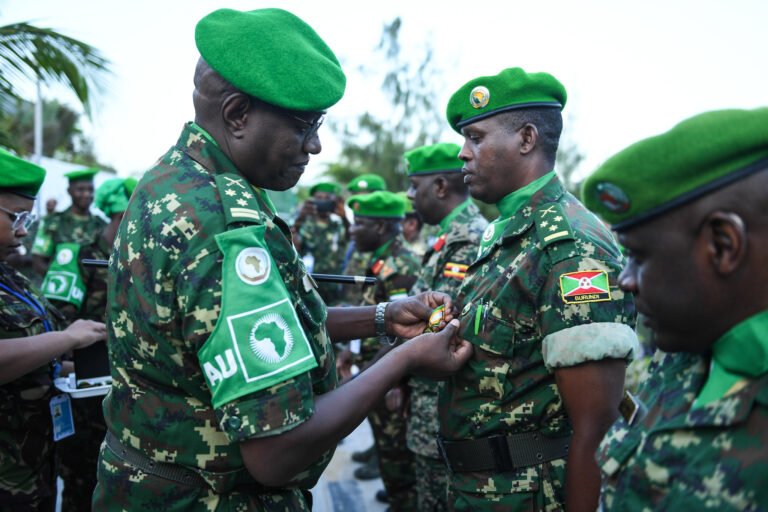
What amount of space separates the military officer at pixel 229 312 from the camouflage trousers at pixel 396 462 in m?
3.17

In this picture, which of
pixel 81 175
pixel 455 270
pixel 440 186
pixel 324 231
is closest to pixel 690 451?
pixel 455 270

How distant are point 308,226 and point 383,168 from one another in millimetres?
23779

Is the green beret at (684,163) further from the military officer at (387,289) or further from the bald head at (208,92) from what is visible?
the military officer at (387,289)

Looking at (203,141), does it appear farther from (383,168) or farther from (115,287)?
(383,168)

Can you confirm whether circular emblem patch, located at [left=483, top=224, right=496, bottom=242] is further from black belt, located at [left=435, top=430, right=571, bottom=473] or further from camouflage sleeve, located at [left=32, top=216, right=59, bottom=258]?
camouflage sleeve, located at [left=32, top=216, right=59, bottom=258]

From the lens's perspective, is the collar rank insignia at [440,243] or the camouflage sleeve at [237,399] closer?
the camouflage sleeve at [237,399]

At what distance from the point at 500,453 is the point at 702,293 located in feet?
Answer: 4.34

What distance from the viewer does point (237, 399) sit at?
1461 millimetres

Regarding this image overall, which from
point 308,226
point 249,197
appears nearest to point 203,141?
point 249,197

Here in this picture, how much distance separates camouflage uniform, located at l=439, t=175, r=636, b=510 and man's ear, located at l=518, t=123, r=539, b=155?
9.4 inches

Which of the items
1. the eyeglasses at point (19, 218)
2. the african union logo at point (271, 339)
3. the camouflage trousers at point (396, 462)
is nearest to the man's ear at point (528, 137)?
the african union logo at point (271, 339)

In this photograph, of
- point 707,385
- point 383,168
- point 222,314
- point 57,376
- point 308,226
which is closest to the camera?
point 707,385

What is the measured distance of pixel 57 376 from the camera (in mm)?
3279

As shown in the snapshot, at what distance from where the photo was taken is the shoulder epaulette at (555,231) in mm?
2191
